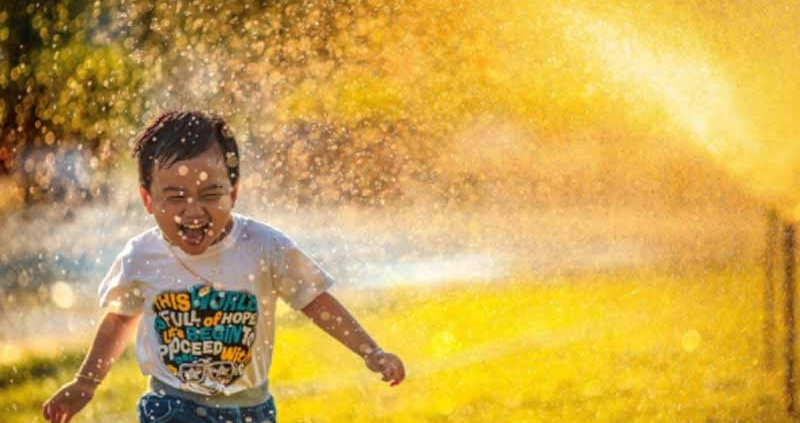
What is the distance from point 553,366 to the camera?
423cm

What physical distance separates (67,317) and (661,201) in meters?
1.64

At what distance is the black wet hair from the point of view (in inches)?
104

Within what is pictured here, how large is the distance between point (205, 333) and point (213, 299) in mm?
63

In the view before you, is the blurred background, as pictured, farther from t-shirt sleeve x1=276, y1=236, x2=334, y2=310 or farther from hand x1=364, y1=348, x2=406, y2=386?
hand x1=364, y1=348, x2=406, y2=386

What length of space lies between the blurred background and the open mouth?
3.13ft

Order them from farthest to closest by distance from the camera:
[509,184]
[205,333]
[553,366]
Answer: [509,184], [553,366], [205,333]

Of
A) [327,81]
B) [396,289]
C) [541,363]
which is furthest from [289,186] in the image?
[541,363]

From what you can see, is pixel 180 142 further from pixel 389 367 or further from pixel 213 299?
pixel 389 367

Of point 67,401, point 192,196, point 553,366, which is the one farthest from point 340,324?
point 553,366

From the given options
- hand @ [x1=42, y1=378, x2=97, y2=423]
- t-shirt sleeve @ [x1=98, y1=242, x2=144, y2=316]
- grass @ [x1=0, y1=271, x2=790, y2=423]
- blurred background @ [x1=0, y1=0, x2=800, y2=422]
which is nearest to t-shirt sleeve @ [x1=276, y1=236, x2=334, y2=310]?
t-shirt sleeve @ [x1=98, y1=242, x2=144, y2=316]

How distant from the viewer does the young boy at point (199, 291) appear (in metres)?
2.63

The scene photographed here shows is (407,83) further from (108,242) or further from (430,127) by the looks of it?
(108,242)

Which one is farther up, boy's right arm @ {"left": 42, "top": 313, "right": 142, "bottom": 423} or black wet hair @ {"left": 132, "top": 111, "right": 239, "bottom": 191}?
black wet hair @ {"left": 132, "top": 111, "right": 239, "bottom": 191}

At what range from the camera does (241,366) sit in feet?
8.75
